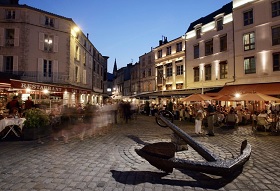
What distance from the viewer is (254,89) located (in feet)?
56.8

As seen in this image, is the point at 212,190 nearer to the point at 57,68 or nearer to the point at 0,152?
the point at 0,152

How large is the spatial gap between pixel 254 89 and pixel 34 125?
55.0 feet


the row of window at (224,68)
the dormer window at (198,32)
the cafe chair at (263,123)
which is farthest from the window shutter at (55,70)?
the cafe chair at (263,123)

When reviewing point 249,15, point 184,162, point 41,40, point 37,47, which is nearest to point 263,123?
point 184,162

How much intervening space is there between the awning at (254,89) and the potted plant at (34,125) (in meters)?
15.4

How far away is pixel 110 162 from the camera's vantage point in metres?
5.33

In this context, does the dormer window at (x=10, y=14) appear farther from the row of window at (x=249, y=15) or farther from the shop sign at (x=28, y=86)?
the row of window at (x=249, y=15)

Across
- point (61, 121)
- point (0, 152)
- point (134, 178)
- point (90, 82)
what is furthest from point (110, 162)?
point (90, 82)

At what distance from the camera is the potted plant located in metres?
8.22

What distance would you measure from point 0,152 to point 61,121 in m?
5.87

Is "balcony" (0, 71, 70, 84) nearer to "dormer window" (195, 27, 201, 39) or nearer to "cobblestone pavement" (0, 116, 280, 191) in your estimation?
"dormer window" (195, 27, 201, 39)

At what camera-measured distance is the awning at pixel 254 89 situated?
52.4 ft

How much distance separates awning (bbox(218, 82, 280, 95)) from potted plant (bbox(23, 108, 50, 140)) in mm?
15359

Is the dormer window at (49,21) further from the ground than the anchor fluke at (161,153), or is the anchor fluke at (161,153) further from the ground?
the dormer window at (49,21)
